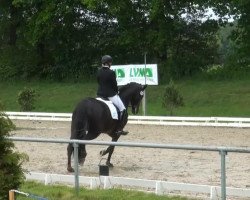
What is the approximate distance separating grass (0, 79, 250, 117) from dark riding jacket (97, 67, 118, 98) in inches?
508

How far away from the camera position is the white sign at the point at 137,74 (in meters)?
24.0

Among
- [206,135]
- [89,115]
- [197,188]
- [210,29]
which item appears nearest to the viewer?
[197,188]

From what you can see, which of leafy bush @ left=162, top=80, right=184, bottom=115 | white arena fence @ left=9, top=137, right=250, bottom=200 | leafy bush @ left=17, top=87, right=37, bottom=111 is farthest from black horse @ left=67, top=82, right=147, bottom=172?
leafy bush @ left=17, top=87, right=37, bottom=111

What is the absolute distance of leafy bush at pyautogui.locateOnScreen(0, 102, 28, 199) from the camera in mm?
6918

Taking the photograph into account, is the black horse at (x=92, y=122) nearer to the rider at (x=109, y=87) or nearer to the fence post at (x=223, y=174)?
the rider at (x=109, y=87)

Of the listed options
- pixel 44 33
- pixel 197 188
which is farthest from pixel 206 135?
pixel 44 33

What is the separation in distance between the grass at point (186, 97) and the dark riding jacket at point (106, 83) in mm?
12913

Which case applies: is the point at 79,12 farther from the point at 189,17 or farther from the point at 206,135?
the point at 206,135

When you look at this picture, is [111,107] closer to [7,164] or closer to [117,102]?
[117,102]

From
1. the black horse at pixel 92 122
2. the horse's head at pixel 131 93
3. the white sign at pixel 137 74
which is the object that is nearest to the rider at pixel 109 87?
the black horse at pixel 92 122

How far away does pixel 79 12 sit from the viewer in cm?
4047

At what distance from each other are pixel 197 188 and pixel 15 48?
34.1 metres

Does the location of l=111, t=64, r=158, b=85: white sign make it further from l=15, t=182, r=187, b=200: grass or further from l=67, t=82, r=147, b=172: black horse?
l=15, t=182, r=187, b=200: grass

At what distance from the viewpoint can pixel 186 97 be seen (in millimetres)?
28219
